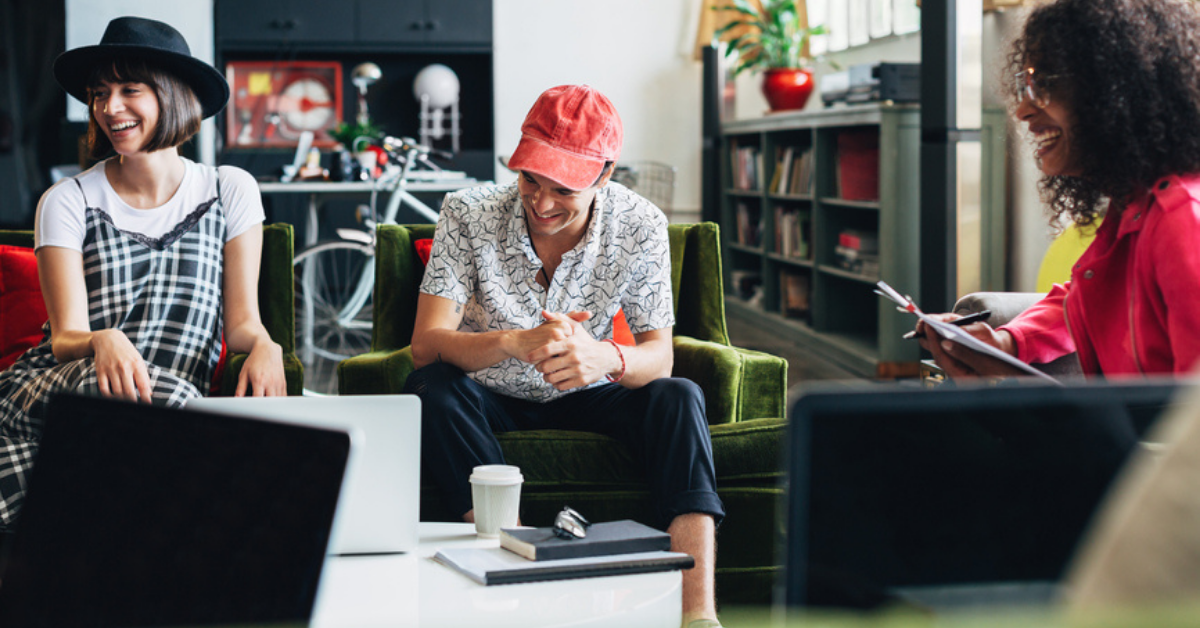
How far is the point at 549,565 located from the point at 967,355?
781mm

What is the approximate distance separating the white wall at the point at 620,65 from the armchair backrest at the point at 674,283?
15.0 feet

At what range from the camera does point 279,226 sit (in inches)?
92.0

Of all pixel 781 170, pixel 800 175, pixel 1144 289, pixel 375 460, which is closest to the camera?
pixel 375 460

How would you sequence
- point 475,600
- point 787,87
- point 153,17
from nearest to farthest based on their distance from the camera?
1. point 475,600
2. point 787,87
3. point 153,17

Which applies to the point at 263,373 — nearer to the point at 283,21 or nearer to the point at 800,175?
the point at 800,175

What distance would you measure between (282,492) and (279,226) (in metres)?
1.81

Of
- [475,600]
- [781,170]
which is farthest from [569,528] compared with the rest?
[781,170]

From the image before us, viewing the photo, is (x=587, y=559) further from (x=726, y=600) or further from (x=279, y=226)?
(x=279, y=226)

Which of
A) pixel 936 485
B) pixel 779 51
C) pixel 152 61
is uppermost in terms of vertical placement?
pixel 779 51

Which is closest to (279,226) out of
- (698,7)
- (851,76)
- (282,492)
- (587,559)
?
(587,559)

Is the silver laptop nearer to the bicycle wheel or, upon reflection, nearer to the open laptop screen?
the open laptop screen

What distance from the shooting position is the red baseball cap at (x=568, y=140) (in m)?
1.92

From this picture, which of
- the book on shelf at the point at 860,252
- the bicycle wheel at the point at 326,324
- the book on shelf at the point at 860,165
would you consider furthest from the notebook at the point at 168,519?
the book on shelf at the point at 860,165

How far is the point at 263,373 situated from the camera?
2.00 m
